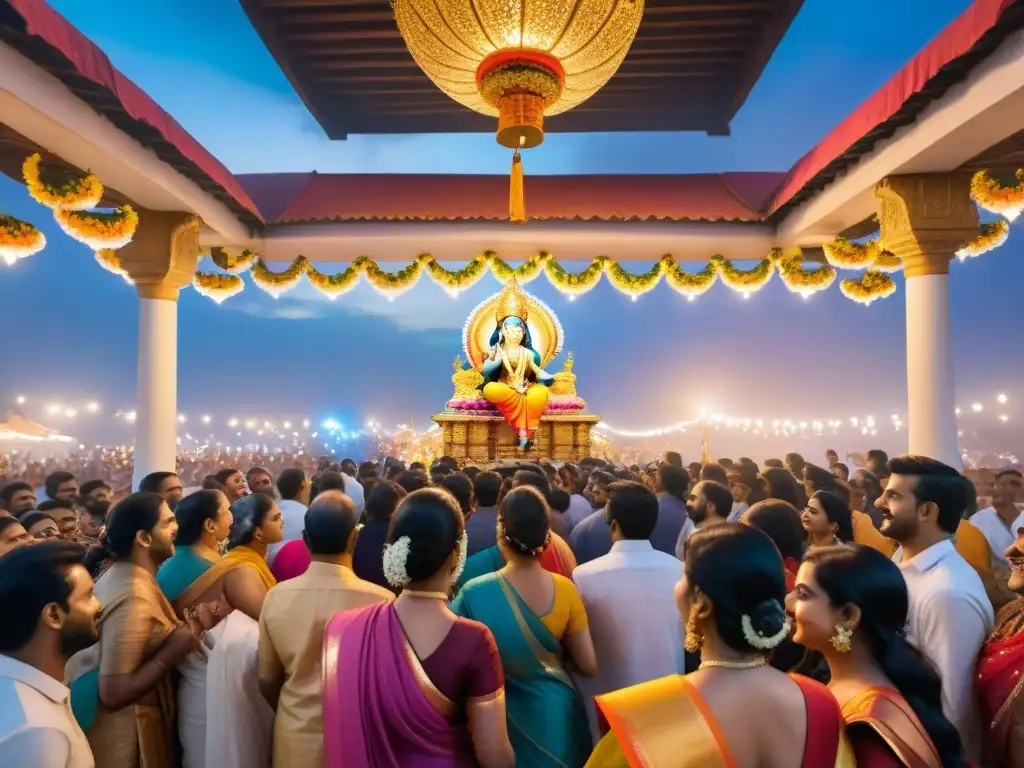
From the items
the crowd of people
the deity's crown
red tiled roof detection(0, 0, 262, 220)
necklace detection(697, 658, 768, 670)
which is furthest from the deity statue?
necklace detection(697, 658, 768, 670)

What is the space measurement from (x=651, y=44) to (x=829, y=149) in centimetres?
258

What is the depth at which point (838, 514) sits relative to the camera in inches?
123

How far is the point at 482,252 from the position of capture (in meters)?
9.46

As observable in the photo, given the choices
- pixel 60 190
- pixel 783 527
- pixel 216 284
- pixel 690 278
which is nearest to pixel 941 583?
pixel 783 527

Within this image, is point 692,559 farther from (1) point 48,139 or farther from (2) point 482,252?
(2) point 482,252

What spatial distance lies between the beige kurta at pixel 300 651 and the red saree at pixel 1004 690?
6.48 ft

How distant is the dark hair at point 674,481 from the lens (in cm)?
477

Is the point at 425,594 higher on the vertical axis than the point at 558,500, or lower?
higher

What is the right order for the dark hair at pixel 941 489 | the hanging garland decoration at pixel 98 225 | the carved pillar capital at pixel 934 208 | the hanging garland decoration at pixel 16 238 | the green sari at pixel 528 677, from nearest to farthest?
the green sari at pixel 528 677, the dark hair at pixel 941 489, the hanging garland decoration at pixel 16 238, the hanging garland decoration at pixel 98 225, the carved pillar capital at pixel 934 208

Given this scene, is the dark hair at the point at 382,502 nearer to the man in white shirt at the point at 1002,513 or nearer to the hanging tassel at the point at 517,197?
the hanging tassel at the point at 517,197

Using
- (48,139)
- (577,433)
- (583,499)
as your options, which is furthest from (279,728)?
→ (577,433)

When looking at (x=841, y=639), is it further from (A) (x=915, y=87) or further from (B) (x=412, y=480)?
(A) (x=915, y=87)

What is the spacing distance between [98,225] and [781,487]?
19.1ft

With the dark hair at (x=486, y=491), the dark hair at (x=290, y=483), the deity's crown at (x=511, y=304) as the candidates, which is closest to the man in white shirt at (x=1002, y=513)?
the dark hair at (x=486, y=491)
